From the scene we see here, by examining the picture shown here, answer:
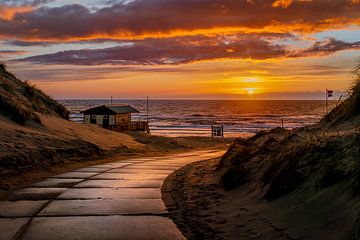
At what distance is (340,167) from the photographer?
22.7 ft

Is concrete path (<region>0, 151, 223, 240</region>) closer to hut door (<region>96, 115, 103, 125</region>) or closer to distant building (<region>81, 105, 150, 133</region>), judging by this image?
distant building (<region>81, 105, 150, 133</region>)

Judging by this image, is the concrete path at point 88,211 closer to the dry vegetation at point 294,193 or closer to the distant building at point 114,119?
the dry vegetation at point 294,193

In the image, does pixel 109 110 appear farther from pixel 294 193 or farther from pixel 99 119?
pixel 294 193

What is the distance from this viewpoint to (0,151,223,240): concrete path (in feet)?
22.6

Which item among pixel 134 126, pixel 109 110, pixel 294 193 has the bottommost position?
pixel 134 126

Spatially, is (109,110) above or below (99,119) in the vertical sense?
above

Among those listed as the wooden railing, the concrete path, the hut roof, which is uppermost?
the hut roof

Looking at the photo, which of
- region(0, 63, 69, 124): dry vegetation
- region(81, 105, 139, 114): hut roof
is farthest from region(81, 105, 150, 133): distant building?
region(0, 63, 69, 124): dry vegetation

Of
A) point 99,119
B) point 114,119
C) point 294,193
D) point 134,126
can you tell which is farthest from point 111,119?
point 294,193

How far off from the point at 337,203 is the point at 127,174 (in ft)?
28.8

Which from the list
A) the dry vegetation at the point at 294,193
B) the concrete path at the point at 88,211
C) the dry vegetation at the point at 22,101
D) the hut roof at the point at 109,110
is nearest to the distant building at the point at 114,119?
the hut roof at the point at 109,110

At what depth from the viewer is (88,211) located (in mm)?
8344

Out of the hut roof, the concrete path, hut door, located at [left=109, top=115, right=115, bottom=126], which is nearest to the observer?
the concrete path

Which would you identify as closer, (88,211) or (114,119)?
(88,211)
